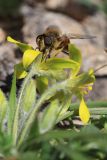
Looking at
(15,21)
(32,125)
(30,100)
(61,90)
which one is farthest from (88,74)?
(15,21)

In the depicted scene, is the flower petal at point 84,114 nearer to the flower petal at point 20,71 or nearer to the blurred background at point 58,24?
the flower petal at point 20,71

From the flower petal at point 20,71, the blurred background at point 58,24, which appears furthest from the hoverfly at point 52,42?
the blurred background at point 58,24

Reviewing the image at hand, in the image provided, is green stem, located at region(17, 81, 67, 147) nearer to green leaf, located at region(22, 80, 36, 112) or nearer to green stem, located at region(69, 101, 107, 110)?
green leaf, located at region(22, 80, 36, 112)

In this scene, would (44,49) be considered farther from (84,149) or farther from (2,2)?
(2,2)

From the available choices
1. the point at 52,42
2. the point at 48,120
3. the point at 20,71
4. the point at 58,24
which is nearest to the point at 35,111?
the point at 48,120

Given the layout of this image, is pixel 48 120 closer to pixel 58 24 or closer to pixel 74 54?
pixel 74 54

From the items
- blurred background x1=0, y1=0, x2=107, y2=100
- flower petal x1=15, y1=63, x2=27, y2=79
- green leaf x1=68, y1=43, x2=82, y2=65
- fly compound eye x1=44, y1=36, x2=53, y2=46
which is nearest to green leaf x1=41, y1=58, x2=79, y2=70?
green leaf x1=68, y1=43, x2=82, y2=65
